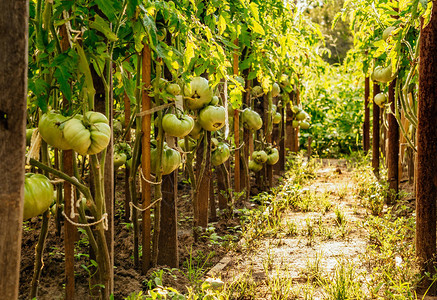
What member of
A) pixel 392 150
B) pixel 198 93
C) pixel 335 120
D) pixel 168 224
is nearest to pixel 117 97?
pixel 198 93

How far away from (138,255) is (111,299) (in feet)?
2.94

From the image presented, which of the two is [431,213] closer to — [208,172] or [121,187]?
[208,172]

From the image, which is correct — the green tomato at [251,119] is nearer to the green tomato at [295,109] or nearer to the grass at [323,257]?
the grass at [323,257]

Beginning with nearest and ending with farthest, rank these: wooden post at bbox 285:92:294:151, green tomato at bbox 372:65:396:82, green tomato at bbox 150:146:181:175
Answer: green tomato at bbox 150:146:181:175 → green tomato at bbox 372:65:396:82 → wooden post at bbox 285:92:294:151

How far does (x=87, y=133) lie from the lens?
6.09 ft

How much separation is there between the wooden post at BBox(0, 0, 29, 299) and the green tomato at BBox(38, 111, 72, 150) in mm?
629

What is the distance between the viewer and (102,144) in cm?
191

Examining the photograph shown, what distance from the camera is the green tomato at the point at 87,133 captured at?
184cm

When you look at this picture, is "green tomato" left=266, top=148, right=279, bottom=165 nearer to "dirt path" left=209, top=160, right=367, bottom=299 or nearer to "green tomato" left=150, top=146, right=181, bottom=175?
"dirt path" left=209, top=160, right=367, bottom=299

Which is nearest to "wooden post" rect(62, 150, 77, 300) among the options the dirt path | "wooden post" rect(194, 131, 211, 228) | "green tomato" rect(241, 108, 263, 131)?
the dirt path

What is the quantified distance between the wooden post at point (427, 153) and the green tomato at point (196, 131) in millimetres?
1459

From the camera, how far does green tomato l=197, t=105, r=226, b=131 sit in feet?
10.6

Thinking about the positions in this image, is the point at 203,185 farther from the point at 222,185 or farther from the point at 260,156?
the point at 260,156

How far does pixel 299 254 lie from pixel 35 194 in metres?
2.27
